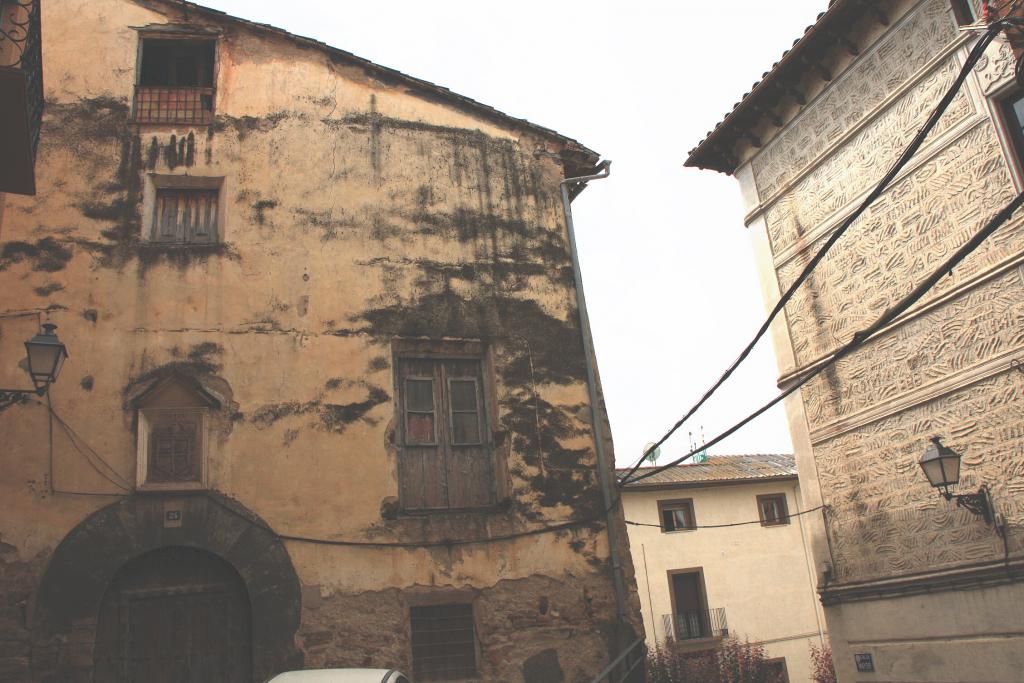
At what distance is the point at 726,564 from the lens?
25.5m

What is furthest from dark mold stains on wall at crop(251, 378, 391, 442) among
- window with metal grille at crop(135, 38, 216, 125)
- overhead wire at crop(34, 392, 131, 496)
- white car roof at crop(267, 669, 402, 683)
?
window with metal grille at crop(135, 38, 216, 125)

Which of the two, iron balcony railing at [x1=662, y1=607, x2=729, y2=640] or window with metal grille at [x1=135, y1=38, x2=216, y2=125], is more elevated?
window with metal grille at [x1=135, y1=38, x2=216, y2=125]

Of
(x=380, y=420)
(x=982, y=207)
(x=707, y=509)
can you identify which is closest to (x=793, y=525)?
(x=707, y=509)

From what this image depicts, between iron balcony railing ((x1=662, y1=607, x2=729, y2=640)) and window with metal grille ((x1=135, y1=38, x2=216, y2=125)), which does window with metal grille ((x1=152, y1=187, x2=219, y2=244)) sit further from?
iron balcony railing ((x1=662, y1=607, x2=729, y2=640))

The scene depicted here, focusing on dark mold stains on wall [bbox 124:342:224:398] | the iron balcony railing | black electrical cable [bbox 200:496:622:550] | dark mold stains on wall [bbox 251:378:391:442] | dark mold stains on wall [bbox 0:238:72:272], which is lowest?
the iron balcony railing

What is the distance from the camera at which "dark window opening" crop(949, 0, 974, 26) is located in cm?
1000

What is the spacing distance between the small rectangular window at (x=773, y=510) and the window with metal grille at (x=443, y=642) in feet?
64.4

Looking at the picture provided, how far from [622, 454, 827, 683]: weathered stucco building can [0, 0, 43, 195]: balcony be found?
19.0 meters

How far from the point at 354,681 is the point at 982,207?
26.9ft

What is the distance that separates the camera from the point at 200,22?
32.4ft

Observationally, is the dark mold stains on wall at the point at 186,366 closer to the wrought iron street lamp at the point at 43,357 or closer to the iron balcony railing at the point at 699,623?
the wrought iron street lamp at the point at 43,357

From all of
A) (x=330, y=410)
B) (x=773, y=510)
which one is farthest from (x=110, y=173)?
(x=773, y=510)

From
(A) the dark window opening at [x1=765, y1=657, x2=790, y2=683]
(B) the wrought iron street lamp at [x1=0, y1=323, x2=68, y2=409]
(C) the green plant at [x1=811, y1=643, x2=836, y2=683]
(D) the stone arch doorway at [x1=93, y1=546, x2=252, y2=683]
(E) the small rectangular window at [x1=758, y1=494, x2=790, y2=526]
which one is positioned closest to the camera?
(B) the wrought iron street lamp at [x1=0, y1=323, x2=68, y2=409]

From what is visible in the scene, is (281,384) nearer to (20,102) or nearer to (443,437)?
(443,437)
